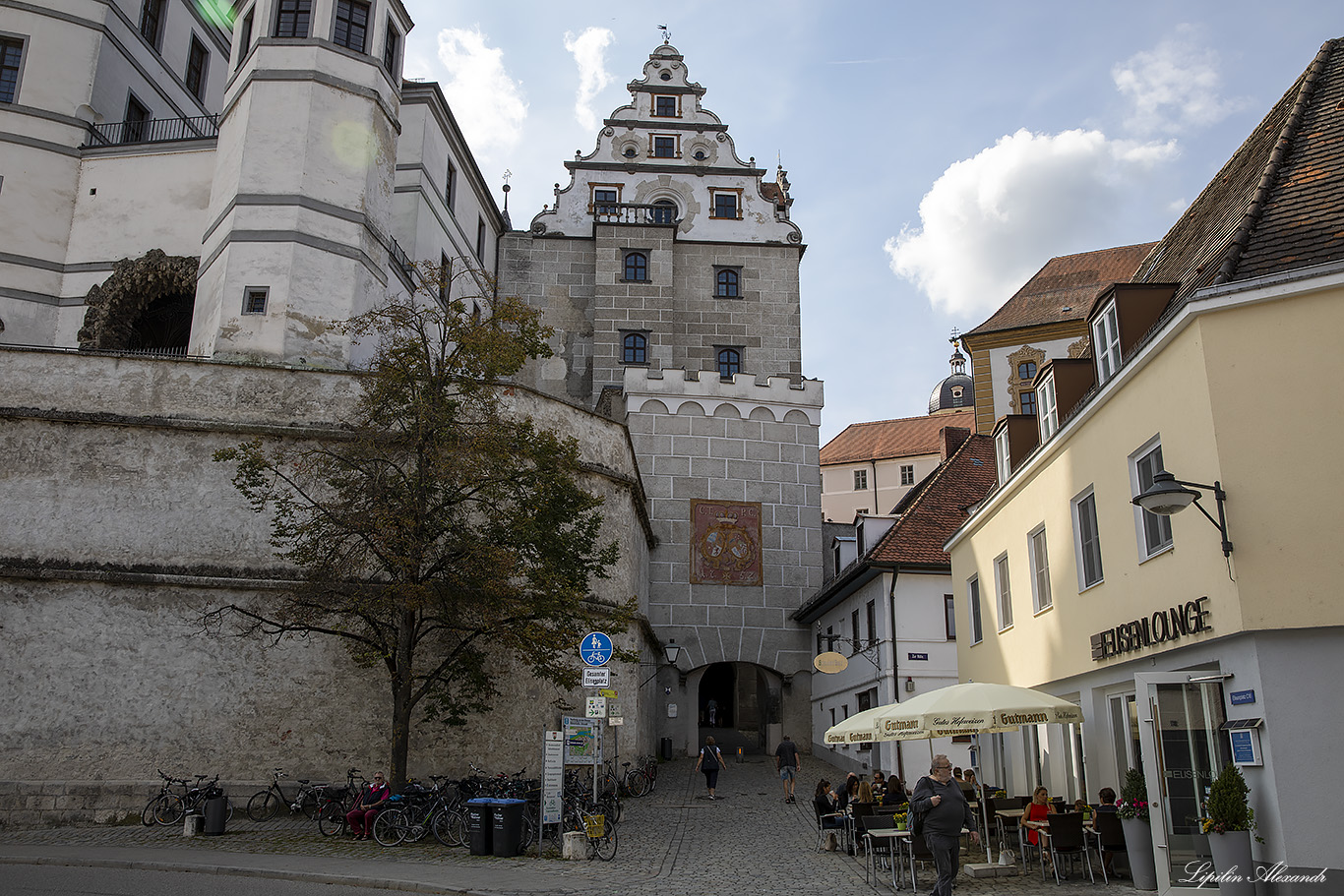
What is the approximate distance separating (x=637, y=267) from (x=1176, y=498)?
31.9 meters

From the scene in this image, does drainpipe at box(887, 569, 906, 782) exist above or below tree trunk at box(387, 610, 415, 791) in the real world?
above

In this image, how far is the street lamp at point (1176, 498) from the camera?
9922mm

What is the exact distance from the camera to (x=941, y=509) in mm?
27453

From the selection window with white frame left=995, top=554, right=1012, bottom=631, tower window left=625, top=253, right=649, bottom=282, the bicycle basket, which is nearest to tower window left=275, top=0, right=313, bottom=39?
tower window left=625, top=253, right=649, bottom=282

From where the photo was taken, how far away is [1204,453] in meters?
10.9

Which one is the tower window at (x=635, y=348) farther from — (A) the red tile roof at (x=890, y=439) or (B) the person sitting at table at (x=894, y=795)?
(A) the red tile roof at (x=890, y=439)

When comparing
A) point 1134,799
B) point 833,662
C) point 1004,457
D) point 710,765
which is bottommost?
point 1134,799

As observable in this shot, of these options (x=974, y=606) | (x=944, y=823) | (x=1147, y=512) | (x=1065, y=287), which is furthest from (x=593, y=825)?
(x=1065, y=287)

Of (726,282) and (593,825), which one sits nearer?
(593,825)

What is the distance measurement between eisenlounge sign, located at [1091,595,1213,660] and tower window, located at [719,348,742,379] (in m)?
26.6

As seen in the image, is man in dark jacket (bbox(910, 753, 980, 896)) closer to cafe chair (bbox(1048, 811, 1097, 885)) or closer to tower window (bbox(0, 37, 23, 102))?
cafe chair (bbox(1048, 811, 1097, 885))

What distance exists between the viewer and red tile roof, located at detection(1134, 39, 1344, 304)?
11375mm

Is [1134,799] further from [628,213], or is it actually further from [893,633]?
[628,213]

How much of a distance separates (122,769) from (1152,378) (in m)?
17.4
